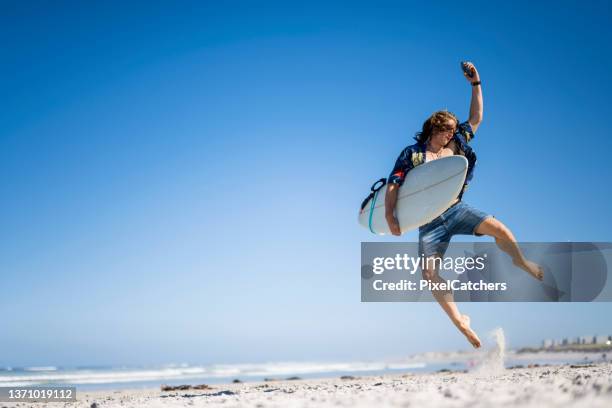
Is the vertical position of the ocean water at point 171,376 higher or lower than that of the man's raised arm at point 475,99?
lower

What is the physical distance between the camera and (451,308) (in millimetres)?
4746

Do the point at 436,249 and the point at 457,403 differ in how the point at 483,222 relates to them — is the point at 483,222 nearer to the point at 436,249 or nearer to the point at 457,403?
the point at 436,249

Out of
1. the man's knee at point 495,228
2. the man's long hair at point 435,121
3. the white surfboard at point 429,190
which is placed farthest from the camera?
the man's long hair at point 435,121

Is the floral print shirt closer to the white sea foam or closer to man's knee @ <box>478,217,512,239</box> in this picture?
man's knee @ <box>478,217,512,239</box>

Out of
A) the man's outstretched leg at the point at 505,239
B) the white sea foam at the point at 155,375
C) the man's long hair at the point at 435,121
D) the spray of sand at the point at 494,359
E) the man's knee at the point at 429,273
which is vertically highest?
the man's long hair at the point at 435,121

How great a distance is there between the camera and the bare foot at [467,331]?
4.70m

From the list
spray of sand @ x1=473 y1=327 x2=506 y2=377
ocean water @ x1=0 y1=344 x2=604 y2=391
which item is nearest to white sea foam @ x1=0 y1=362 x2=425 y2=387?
ocean water @ x1=0 y1=344 x2=604 y2=391

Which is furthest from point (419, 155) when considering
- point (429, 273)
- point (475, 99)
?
point (429, 273)

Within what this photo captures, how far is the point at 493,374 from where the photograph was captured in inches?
212

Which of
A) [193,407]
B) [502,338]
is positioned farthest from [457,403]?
[502,338]

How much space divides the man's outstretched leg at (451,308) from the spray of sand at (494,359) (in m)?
0.46

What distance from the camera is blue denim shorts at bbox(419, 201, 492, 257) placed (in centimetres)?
443

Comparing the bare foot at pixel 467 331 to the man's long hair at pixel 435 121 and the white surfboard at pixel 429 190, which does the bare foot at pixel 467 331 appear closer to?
the white surfboard at pixel 429 190

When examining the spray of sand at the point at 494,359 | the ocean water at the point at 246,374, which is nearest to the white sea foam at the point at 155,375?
the ocean water at the point at 246,374
